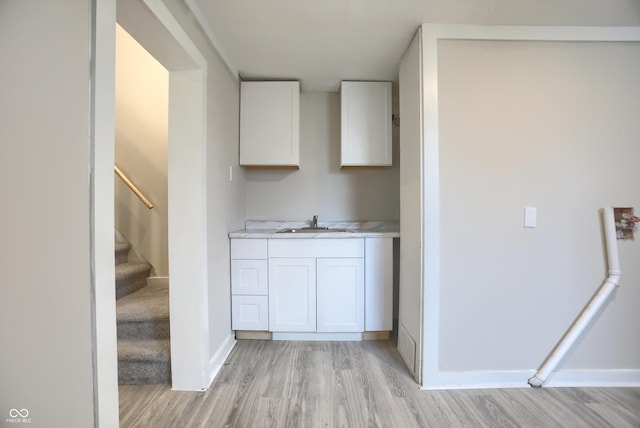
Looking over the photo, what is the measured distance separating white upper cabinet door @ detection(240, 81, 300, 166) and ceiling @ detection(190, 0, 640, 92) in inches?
13.5

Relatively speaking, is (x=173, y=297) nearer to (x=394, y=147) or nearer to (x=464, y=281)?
(x=464, y=281)

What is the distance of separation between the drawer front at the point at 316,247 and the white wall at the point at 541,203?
72 cm

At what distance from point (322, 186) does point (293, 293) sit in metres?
1.11

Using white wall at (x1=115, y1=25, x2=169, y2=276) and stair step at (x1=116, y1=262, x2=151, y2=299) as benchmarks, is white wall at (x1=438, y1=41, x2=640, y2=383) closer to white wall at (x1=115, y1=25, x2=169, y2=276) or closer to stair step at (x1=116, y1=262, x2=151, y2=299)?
stair step at (x1=116, y1=262, x2=151, y2=299)

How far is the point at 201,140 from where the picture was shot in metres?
1.54

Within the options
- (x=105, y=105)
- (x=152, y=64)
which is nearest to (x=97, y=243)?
(x=105, y=105)

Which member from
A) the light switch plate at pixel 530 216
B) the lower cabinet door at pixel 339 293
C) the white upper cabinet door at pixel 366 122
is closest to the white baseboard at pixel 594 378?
the light switch plate at pixel 530 216

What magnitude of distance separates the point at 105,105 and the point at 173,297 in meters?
1.15

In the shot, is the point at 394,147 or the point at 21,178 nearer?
the point at 21,178

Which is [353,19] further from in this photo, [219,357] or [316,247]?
[219,357]

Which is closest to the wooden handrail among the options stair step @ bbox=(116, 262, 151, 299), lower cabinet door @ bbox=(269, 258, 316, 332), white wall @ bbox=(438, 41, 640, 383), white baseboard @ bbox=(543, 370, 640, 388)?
stair step @ bbox=(116, 262, 151, 299)

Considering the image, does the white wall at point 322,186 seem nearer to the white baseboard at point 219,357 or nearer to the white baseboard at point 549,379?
the white baseboard at point 219,357

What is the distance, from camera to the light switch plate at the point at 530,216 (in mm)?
1607

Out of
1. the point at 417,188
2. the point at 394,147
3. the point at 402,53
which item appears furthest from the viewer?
the point at 394,147
